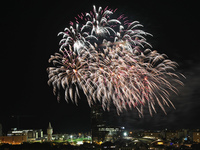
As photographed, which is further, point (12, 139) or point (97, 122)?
point (97, 122)

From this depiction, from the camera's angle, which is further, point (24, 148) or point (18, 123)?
point (18, 123)

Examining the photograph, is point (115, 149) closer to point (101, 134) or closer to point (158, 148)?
point (158, 148)

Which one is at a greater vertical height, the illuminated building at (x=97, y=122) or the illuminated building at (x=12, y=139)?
the illuminated building at (x=97, y=122)

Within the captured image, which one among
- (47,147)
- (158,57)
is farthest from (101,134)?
(158,57)

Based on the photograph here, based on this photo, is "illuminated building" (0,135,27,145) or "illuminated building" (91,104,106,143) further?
"illuminated building" (91,104,106,143)

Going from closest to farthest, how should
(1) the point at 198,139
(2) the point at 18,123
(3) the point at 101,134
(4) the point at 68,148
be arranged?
(4) the point at 68,148, (1) the point at 198,139, (3) the point at 101,134, (2) the point at 18,123

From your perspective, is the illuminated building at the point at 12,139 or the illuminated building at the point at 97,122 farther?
the illuminated building at the point at 97,122

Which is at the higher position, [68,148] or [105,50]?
[105,50]

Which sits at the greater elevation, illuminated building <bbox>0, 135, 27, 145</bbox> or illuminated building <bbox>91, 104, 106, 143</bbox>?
illuminated building <bbox>91, 104, 106, 143</bbox>

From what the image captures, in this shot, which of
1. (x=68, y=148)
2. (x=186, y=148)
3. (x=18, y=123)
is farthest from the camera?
(x=18, y=123)

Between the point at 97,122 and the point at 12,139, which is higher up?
the point at 97,122
